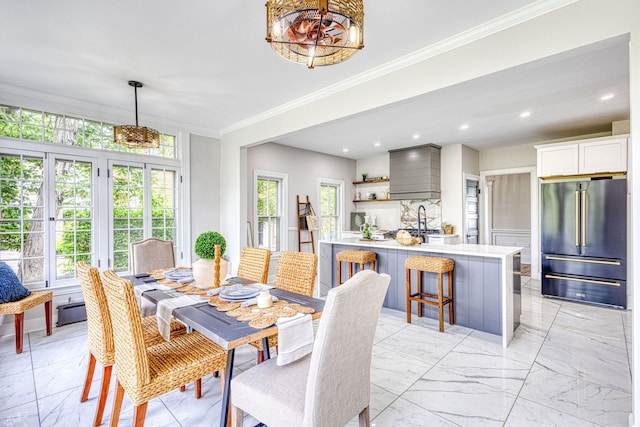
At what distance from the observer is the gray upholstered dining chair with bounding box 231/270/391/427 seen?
49.1 inches

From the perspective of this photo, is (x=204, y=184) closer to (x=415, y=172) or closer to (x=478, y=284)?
(x=415, y=172)

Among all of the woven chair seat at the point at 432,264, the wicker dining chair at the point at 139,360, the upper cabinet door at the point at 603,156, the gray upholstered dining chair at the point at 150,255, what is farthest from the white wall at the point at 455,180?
the wicker dining chair at the point at 139,360

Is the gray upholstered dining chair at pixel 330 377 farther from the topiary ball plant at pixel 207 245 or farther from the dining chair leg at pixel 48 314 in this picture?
the dining chair leg at pixel 48 314

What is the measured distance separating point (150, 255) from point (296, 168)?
3.49 metres

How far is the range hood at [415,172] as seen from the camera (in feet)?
19.8

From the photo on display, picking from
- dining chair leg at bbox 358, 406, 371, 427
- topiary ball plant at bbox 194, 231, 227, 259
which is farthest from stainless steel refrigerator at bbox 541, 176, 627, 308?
topiary ball plant at bbox 194, 231, 227, 259

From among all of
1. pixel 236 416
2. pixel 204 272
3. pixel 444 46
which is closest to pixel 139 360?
pixel 236 416

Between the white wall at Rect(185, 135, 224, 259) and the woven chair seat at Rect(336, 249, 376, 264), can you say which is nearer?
the woven chair seat at Rect(336, 249, 376, 264)

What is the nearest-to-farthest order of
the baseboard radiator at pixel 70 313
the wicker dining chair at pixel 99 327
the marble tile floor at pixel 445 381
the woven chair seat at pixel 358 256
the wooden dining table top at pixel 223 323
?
the wooden dining table top at pixel 223 323 < the wicker dining chair at pixel 99 327 < the marble tile floor at pixel 445 381 < the baseboard radiator at pixel 70 313 < the woven chair seat at pixel 358 256

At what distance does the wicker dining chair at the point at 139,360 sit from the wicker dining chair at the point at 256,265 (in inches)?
38.8

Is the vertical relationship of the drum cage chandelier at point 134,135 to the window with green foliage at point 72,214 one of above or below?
above

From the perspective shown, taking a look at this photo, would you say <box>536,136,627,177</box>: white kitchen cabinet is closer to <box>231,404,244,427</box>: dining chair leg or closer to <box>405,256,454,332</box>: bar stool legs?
<box>405,256,454,332</box>: bar stool legs

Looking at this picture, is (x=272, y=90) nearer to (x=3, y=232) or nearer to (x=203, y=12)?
(x=203, y=12)

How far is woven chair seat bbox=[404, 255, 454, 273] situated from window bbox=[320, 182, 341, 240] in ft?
11.2
